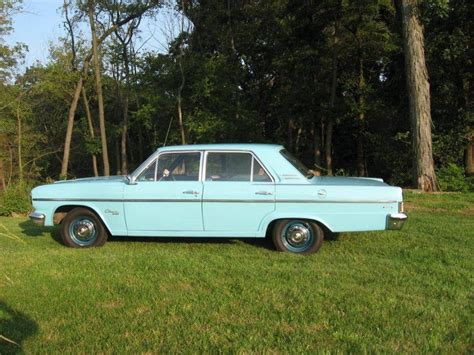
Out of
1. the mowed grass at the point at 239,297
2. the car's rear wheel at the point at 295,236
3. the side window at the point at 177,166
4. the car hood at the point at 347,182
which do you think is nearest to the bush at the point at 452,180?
the mowed grass at the point at 239,297

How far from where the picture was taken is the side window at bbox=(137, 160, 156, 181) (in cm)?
726

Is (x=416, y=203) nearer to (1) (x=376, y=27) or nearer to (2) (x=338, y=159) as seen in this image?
(1) (x=376, y=27)

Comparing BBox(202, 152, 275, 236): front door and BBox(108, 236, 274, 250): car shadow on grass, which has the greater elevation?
BBox(202, 152, 275, 236): front door

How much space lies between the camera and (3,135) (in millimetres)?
27359

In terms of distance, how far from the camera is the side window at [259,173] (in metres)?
6.96

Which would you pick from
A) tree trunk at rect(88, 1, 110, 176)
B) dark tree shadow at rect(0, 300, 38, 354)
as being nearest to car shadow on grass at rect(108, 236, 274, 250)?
dark tree shadow at rect(0, 300, 38, 354)

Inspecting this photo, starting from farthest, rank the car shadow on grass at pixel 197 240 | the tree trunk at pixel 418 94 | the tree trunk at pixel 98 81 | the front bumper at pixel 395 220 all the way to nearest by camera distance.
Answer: the tree trunk at pixel 98 81 → the tree trunk at pixel 418 94 → the car shadow on grass at pixel 197 240 → the front bumper at pixel 395 220

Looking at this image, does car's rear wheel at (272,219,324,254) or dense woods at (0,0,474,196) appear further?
dense woods at (0,0,474,196)

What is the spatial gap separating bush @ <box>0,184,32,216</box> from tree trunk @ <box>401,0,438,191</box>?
36.1 feet

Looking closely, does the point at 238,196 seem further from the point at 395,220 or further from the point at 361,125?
the point at 361,125

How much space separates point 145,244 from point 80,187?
131cm

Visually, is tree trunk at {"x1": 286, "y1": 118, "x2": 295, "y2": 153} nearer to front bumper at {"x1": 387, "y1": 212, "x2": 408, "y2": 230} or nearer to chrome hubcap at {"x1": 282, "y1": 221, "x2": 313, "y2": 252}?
chrome hubcap at {"x1": 282, "y1": 221, "x2": 313, "y2": 252}

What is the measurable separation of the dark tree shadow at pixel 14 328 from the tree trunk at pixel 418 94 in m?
12.1

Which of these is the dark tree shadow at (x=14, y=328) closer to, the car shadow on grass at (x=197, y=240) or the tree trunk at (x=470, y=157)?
the car shadow on grass at (x=197, y=240)
